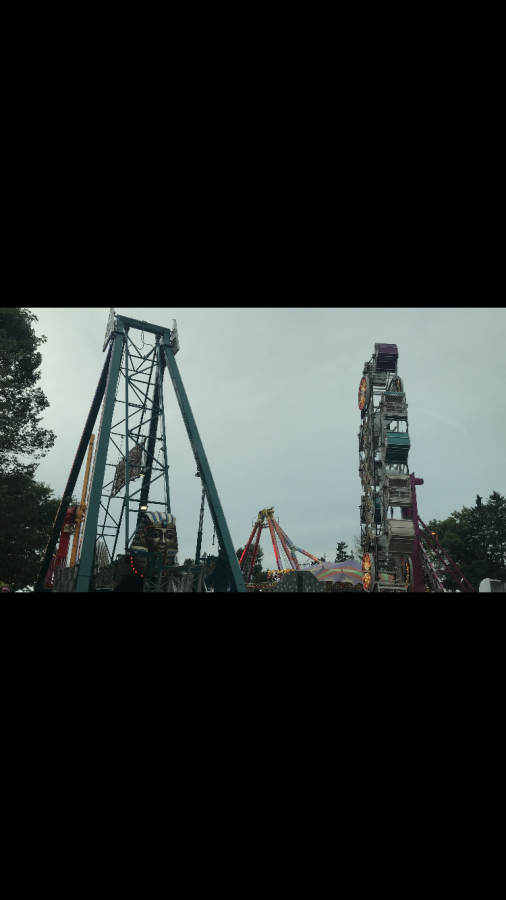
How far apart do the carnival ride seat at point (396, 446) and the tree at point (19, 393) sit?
1891cm

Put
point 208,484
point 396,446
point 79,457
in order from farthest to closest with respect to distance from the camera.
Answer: point 396,446 → point 79,457 → point 208,484

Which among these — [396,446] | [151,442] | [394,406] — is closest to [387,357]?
[394,406]

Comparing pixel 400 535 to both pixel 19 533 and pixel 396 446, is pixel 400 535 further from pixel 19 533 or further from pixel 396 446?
pixel 19 533

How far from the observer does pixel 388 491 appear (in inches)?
1106

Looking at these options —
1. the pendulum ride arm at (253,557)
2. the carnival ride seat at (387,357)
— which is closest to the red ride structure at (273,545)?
the pendulum ride arm at (253,557)

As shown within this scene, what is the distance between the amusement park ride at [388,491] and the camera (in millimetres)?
27875

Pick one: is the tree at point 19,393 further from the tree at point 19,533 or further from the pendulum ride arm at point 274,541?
the pendulum ride arm at point 274,541

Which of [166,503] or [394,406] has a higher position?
[394,406]

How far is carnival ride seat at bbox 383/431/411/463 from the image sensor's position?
94.5ft

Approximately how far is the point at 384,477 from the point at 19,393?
20.8 m

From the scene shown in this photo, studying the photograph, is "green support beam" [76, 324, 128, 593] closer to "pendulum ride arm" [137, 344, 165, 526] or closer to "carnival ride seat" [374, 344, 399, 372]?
"pendulum ride arm" [137, 344, 165, 526]
